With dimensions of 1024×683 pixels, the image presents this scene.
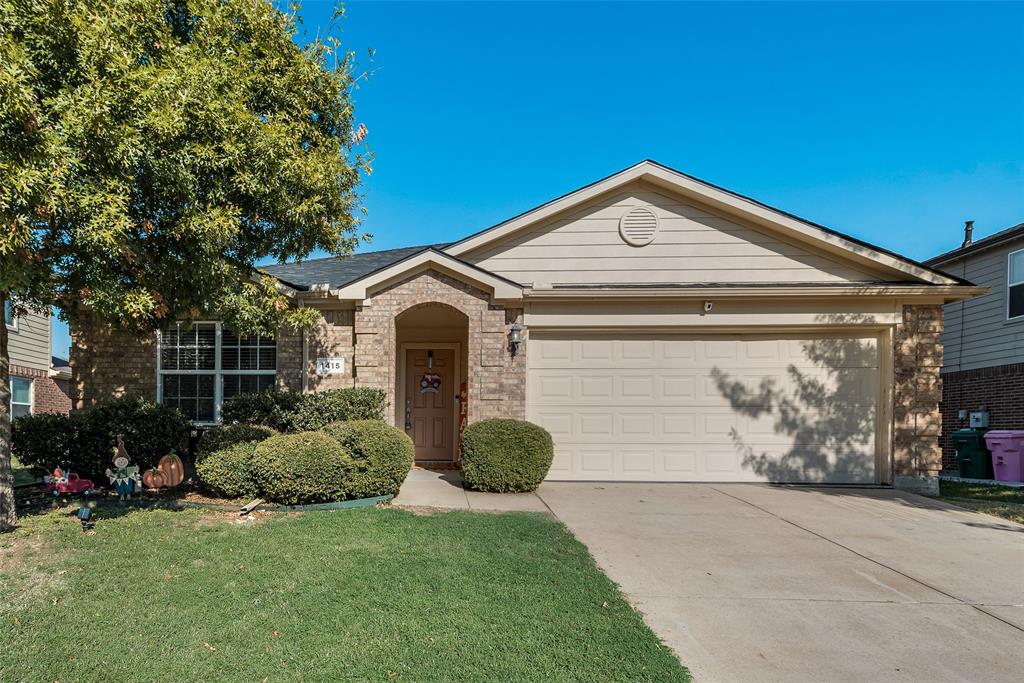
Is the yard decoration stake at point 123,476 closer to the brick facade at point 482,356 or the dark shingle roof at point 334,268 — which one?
the brick facade at point 482,356

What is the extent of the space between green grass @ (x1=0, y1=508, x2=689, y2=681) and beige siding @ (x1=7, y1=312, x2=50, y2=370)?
14506mm

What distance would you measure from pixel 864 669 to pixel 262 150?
6733mm

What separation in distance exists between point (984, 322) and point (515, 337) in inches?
476

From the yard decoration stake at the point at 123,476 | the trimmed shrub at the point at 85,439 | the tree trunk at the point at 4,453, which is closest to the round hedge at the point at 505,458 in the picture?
the yard decoration stake at the point at 123,476

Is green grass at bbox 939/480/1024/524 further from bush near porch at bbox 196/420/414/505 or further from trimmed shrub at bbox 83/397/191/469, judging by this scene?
trimmed shrub at bbox 83/397/191/469

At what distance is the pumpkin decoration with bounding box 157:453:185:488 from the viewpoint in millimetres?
7281

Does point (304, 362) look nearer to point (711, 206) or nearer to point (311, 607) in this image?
point (311, 607)

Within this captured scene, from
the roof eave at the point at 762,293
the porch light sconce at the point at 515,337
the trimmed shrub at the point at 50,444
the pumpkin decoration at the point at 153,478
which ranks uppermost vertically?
the roof eave at the point at 762,293

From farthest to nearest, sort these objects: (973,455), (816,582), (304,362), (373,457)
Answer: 1. (973,455)
2. (304,362)
3. (373,457)
4. (816,582)

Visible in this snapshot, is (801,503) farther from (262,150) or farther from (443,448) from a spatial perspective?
(262,150)

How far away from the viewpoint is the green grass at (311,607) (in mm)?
3094

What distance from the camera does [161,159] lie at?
4.98 m

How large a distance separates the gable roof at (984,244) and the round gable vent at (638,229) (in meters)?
9.08

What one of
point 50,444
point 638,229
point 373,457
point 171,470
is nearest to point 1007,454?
point 638,229
